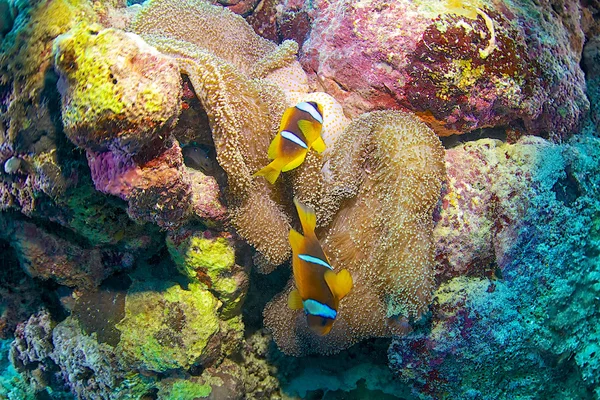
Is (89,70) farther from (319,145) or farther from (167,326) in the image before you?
(167,326)

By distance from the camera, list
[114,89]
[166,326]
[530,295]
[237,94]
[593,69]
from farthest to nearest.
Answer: [593,69] < [166,326] < [530,295] < [237,94] < [114,89]

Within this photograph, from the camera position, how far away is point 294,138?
6.07 ft

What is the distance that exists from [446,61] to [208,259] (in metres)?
1.82

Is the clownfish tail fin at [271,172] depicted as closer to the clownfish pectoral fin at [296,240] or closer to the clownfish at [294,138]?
the clownfish at [294,138]

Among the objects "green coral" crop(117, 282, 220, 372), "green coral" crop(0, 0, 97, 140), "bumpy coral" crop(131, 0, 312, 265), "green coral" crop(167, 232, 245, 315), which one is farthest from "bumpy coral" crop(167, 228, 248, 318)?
"green coral" crop(0, 0, 97, 140)

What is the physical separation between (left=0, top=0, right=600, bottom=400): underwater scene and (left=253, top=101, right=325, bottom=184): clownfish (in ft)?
0.04

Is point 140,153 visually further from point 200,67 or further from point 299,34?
point 299,34

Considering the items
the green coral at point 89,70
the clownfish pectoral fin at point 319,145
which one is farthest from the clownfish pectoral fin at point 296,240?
the green coral at point 89,70

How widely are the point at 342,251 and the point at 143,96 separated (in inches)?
51.2

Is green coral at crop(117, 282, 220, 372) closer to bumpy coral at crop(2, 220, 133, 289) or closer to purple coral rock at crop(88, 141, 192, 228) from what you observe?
bumpy coral at crop(2, 220, 133, 289)

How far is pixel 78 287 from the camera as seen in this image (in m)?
2.49

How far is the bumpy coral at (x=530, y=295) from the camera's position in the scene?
2.26m

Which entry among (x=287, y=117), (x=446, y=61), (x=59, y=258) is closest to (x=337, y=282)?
(x=287, y=117)

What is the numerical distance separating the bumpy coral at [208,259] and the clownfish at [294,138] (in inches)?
25.2
